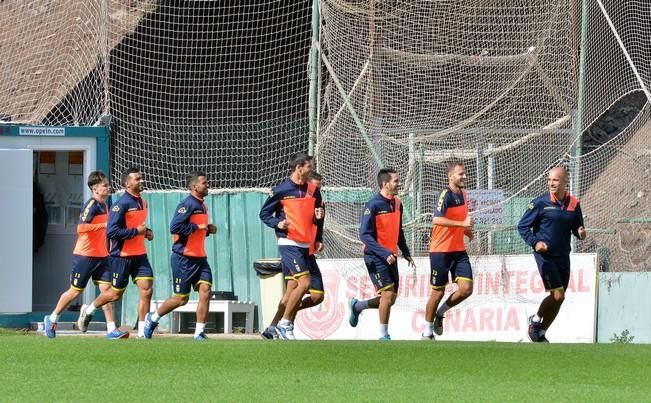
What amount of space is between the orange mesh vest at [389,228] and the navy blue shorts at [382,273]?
23 cm

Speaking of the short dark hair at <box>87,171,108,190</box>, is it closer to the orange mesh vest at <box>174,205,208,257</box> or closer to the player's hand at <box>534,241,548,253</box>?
the orange mesh vest at <box>174,205,208,257</box>

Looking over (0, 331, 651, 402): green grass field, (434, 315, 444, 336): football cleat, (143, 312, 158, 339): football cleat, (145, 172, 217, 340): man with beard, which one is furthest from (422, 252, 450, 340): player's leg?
(143, 312, 158, 339): football cleat

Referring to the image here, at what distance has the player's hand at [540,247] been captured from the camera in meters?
16.4

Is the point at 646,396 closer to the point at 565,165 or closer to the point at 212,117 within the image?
the point at 565,165

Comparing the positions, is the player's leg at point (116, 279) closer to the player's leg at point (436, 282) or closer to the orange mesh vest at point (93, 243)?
the orange mesh vest at point (93, 243)

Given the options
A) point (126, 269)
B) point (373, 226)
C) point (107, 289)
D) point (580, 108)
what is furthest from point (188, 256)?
point (580, 108)

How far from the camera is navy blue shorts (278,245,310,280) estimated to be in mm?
16719

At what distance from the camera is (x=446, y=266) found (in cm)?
1706

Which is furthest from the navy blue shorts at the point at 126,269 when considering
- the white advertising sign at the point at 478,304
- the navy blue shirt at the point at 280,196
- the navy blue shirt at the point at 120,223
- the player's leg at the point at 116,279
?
the white advertising sign at the point at 478,304

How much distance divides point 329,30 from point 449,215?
5.53m

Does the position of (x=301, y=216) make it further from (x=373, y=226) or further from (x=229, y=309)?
(x=229, y=309)

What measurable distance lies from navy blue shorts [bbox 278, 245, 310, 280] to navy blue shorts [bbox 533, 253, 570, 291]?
2.69 meters

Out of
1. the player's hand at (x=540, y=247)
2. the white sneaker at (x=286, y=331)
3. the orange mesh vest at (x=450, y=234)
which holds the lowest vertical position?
the white sneaker at (x=286, y=331)

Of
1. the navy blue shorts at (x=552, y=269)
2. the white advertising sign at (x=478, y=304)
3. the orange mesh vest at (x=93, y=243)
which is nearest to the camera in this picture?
the navy blue shorts at (x=552, y=269)
